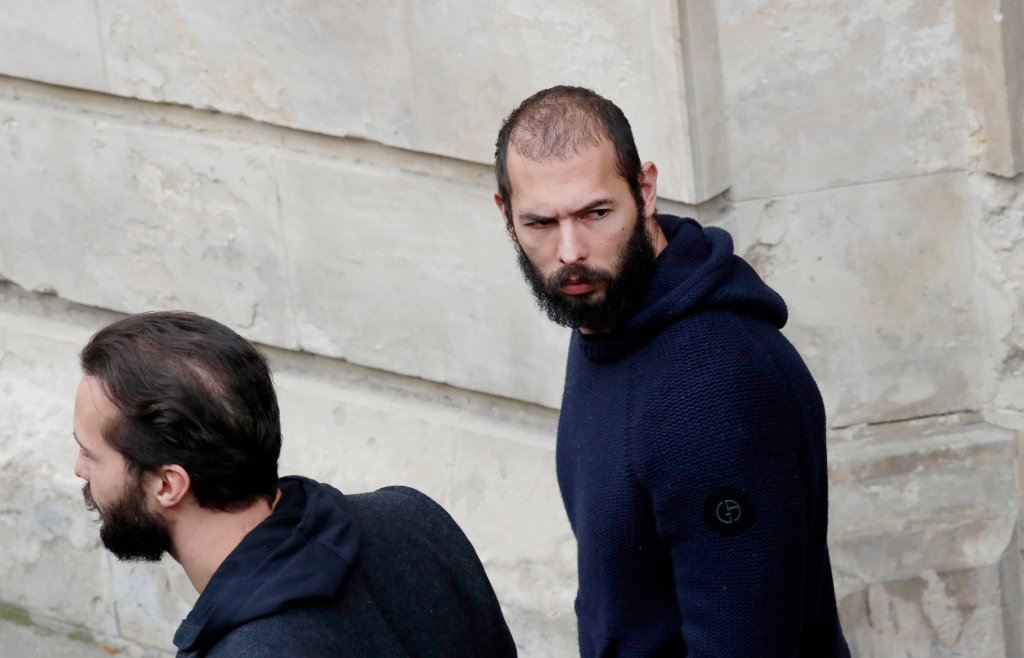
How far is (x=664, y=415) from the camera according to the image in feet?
8.37

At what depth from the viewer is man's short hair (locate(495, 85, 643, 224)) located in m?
Answer: 2.71

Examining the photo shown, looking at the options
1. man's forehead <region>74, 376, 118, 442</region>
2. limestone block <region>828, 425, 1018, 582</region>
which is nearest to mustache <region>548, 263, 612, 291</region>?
man's forehead <region>74, 376, 118, 442</region>

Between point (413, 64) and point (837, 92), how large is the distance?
1.10m

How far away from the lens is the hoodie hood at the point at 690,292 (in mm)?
2643

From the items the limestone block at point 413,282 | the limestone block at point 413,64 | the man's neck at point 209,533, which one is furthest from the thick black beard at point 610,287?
the limestone block at point 413,282

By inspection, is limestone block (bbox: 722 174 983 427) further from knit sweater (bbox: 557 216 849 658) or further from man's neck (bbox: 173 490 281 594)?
man's neck (bbox: 173 490 281 594)

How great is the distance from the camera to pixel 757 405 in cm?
251

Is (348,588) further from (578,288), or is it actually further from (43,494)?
→ (43,494)

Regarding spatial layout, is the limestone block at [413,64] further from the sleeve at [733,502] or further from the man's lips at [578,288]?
the sleeve at [733,502]

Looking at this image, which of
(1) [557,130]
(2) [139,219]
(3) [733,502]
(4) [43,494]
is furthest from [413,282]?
(3) [733,502]

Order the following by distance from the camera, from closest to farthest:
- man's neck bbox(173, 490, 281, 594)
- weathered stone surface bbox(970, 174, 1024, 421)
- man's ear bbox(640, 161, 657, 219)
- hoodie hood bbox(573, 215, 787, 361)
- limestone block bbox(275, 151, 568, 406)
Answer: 1. man's neck bbox(173, 490, 281, 594)
2. hoodie hood bbox(573, 215, 787, 361)
3. man's ear bbox(640, 161, 657, 219)
4. weathered stone surface bbox(970, 174, 1024, 421)
5. limestone block bbox(275, 151, 568, 406)

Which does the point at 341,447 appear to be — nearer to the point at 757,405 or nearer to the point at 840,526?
the point at 840,526

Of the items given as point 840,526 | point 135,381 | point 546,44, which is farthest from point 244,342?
point 840,526

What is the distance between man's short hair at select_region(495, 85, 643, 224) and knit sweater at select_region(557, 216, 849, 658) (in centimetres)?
18
